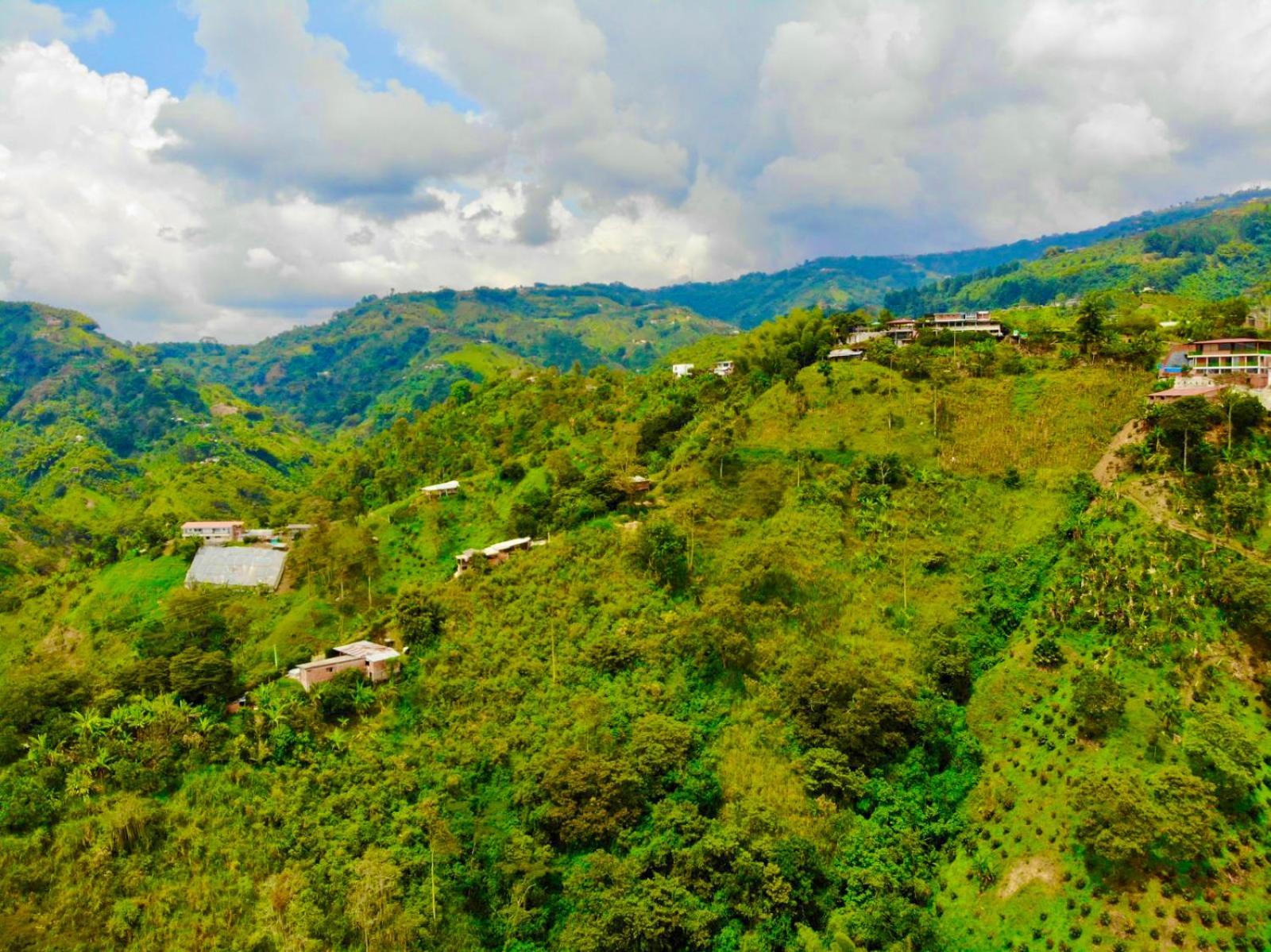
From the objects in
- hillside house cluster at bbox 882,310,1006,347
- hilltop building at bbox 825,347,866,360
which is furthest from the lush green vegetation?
hillside house cluster at bbox 882,310,1006,347

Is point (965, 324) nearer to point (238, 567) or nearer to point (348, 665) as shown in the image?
point (348, 665)

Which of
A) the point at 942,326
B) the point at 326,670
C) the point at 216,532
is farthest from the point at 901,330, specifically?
the point at 216,532

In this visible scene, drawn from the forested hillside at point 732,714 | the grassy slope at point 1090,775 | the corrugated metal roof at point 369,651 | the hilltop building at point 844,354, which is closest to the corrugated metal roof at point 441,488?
the forested hillside at point 732,714

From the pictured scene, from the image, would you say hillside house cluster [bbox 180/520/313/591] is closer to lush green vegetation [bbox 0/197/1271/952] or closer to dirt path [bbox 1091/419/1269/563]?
lush green vegetation [bbox 0/197/1271/952]

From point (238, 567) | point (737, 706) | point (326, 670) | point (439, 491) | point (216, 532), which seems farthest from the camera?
point (216, 532)

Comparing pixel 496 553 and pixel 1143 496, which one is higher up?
pixel 1143 496

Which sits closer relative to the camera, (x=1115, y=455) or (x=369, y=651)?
(x=369, y=651)

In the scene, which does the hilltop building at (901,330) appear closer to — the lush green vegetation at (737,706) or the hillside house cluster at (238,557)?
the lush green vegetation at (737,706)
